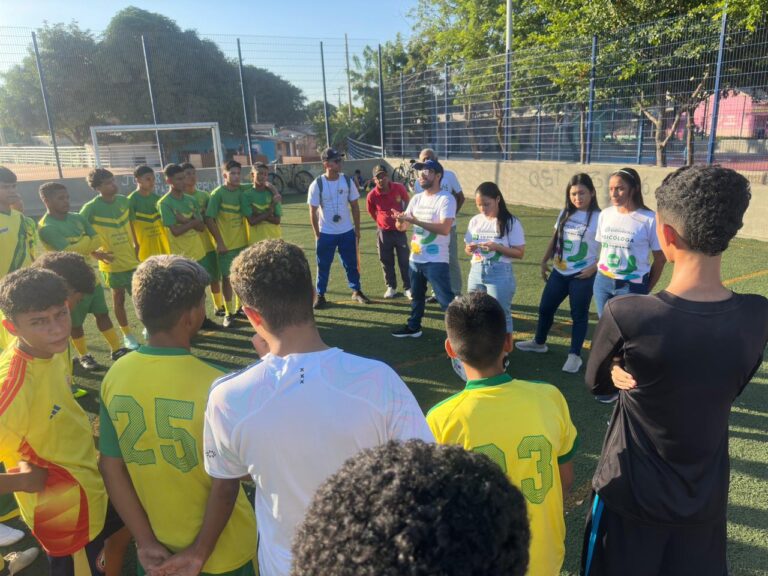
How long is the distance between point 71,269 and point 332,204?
4.12 metres

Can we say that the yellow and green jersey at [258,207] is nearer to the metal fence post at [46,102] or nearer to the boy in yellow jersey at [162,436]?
the boy in yellow jersey at [162,436]

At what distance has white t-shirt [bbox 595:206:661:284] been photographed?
14.0 feet

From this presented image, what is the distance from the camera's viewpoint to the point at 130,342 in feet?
19.5

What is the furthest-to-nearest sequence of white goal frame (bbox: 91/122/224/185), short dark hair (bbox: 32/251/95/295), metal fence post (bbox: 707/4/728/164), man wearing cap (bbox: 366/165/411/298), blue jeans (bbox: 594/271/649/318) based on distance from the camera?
white goal frame (bbox: 91/122/224/185) < metal fence post (bbox: 707/4/728/164) < man wearing cap (bbox: 366/165/411/298) < blue jeans (bbox: 594/271/649/318) < short dark hair (bbox: 32/251/95/295)

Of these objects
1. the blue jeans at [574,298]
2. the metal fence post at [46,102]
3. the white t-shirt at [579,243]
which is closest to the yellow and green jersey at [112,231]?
the blue jeans at [574,298]

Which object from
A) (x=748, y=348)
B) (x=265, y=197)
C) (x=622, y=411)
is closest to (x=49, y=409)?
(x=622, y=411)

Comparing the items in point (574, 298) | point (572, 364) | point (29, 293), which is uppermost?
point (29, 293)

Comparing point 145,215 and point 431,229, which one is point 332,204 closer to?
point 431,229

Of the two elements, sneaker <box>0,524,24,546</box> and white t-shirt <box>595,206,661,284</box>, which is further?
white t-shirt <box>595,206,661,284</box>

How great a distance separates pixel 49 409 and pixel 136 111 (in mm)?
32550

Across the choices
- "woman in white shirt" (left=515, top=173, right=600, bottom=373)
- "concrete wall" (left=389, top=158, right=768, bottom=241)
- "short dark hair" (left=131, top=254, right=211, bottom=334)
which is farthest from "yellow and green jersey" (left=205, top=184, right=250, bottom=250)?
"concrete wall" (left=389, top=158, right=768, bottom=241)

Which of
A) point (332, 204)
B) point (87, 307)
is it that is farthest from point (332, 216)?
point (87, 307)

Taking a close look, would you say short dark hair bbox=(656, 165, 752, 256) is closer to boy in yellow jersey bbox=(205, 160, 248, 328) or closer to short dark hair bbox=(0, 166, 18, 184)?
short dark hair bbox=(0, 166, 18, 184)

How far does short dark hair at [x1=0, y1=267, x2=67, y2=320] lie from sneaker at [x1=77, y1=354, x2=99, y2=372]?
3.52m
